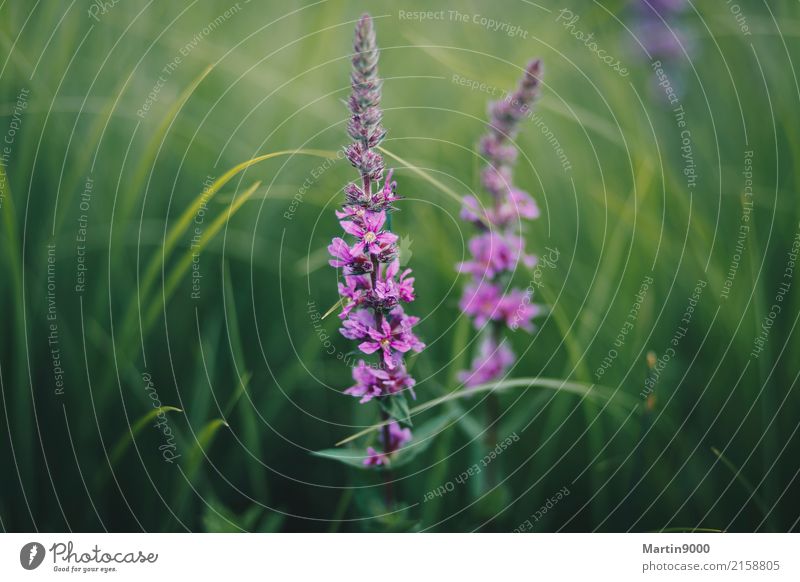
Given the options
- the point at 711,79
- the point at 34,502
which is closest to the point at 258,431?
the point at 34,502

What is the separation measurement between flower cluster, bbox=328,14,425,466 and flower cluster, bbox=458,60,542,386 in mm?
437

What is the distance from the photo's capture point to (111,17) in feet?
9.77

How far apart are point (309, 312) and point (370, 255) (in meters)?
1.04

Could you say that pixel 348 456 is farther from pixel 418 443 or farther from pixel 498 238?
pixel 498 238

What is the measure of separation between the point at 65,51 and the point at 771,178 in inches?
129

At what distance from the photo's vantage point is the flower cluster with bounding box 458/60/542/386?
6.43 feet

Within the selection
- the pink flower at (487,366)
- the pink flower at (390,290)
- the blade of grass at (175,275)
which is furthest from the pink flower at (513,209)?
the blade of grass at (175,275)

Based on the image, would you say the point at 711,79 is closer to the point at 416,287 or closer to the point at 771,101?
the point at 771,101

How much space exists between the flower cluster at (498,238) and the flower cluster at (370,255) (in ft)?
1.43

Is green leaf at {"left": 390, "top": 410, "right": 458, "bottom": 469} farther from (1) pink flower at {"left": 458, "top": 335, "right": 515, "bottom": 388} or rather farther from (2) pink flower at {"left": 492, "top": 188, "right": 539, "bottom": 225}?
(2) pink flower at {"left": 492, "top": 188, "right": 539, "bottom": 225}

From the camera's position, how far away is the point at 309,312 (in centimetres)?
257

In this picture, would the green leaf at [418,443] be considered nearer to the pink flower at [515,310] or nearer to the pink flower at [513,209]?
the pink flower at [515,310]

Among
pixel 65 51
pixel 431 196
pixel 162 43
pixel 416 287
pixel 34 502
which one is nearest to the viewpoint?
pixel 34 502

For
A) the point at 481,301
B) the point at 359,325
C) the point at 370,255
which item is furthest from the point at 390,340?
the point at 481,301
